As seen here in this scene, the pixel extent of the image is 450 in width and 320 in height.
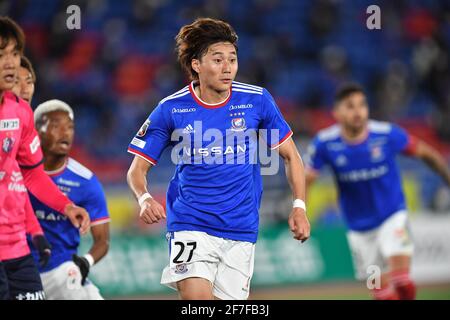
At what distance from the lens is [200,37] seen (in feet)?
21.2

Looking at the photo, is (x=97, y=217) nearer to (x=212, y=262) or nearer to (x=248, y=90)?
(x=212, y=262)

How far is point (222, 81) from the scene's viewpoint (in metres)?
6.26

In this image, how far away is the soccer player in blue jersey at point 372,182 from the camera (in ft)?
32.1

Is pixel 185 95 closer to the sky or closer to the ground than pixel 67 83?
closer to the ground

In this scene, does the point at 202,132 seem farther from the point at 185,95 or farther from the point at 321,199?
the point at 321,199

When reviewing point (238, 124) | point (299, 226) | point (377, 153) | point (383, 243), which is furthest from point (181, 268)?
point (377, 153)

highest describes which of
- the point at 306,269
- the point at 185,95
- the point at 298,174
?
the point at 185,95

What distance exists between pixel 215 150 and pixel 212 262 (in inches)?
31.2

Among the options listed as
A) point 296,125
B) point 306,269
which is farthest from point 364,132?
point 296,125

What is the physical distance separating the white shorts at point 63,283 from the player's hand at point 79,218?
1242 millimetres

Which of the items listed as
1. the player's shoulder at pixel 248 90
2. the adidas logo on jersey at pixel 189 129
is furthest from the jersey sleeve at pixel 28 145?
the player's shoulder at pixel 248 90

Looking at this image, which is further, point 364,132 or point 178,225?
point 364,132

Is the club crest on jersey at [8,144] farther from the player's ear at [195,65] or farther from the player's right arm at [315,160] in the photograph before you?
the player's right arm at [315,160]

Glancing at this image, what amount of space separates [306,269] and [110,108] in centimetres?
536
